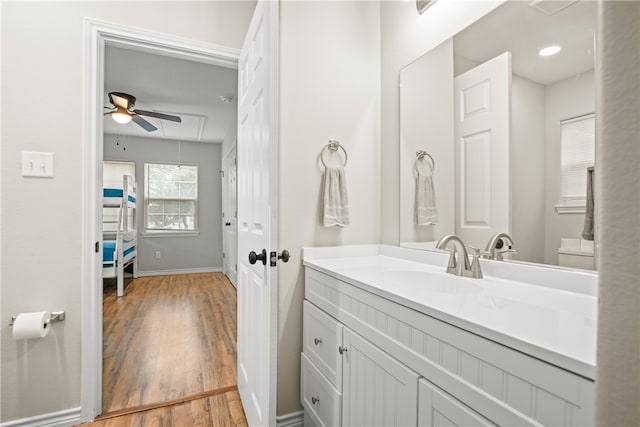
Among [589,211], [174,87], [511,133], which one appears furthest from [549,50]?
[174,87]

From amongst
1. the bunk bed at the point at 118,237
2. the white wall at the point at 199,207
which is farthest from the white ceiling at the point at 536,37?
the white wall at the point at 199,207

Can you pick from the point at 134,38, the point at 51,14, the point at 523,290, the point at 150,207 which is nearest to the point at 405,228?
the point at 523,290

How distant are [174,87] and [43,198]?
7.84 ft

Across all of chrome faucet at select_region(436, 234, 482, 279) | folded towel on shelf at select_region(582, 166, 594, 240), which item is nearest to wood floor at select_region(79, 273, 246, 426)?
chrome faucet at select_region(436, 234, 482, 279)

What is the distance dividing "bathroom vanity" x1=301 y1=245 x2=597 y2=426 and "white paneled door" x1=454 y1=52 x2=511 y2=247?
0.60 ft

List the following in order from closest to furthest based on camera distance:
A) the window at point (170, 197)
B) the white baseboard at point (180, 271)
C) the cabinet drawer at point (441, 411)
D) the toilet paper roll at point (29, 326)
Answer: the cabinet drawer at point (441, 411) → the toilet paper roll at point (29, 326) → the white baseboard at point (180, 271) → the window at point (170, 197)

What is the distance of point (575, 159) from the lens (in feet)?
3.43

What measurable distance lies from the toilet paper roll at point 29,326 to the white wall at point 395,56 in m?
1.77

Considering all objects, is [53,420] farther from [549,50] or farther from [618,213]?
[549,50]

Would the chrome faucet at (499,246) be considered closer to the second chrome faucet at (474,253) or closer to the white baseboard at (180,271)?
the second chrome faucet at (474,253)

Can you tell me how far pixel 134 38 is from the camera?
1.72 metres

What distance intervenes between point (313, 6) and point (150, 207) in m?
5.10

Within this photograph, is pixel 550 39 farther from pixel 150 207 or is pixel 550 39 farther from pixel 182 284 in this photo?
pixel 150 207

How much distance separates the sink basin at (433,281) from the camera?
1.17 meters
